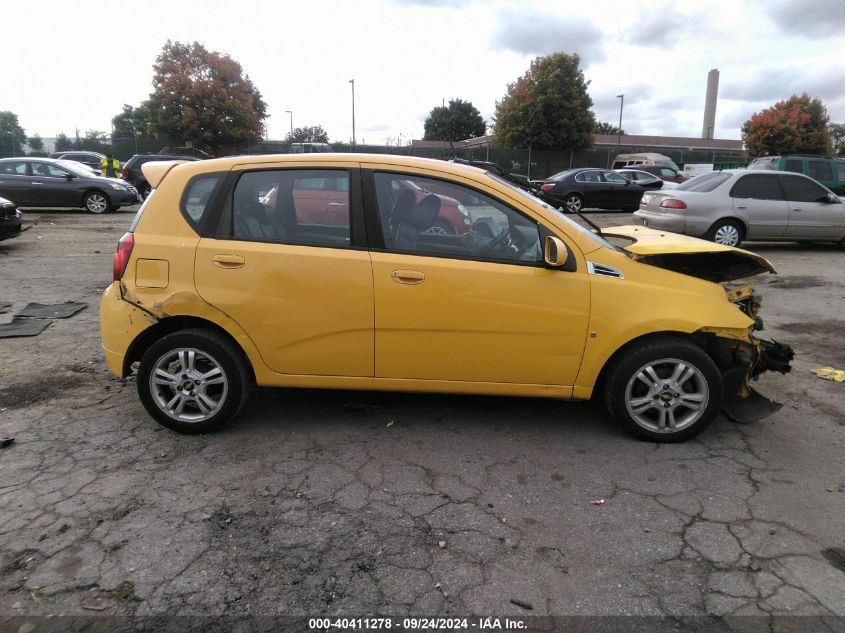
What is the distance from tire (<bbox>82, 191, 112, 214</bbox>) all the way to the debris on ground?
55.5 ft

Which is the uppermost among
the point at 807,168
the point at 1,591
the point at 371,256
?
the point at 807,168

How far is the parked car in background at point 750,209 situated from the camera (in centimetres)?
1030

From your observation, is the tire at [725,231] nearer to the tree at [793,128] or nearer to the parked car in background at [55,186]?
the parked car in background at [55,186]

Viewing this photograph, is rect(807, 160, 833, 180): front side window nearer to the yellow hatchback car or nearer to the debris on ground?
the debris on ground

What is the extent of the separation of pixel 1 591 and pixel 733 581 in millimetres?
3019

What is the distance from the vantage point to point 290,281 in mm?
3463

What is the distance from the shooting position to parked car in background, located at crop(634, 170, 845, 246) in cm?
1030

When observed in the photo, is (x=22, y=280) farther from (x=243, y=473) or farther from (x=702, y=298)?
(x=702, y=298)

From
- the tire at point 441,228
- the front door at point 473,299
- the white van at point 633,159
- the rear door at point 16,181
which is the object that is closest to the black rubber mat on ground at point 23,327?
the front door at point 473,299

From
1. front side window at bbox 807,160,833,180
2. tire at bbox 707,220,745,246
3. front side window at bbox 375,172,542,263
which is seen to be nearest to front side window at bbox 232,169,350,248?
front side window at bbox 375,172,542,263

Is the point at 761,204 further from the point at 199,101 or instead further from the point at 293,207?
the point at 199,101

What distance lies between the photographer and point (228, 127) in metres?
39.2

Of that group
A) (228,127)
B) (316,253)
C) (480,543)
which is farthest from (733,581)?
(228,127)

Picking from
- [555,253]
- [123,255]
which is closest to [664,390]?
[555,253]
